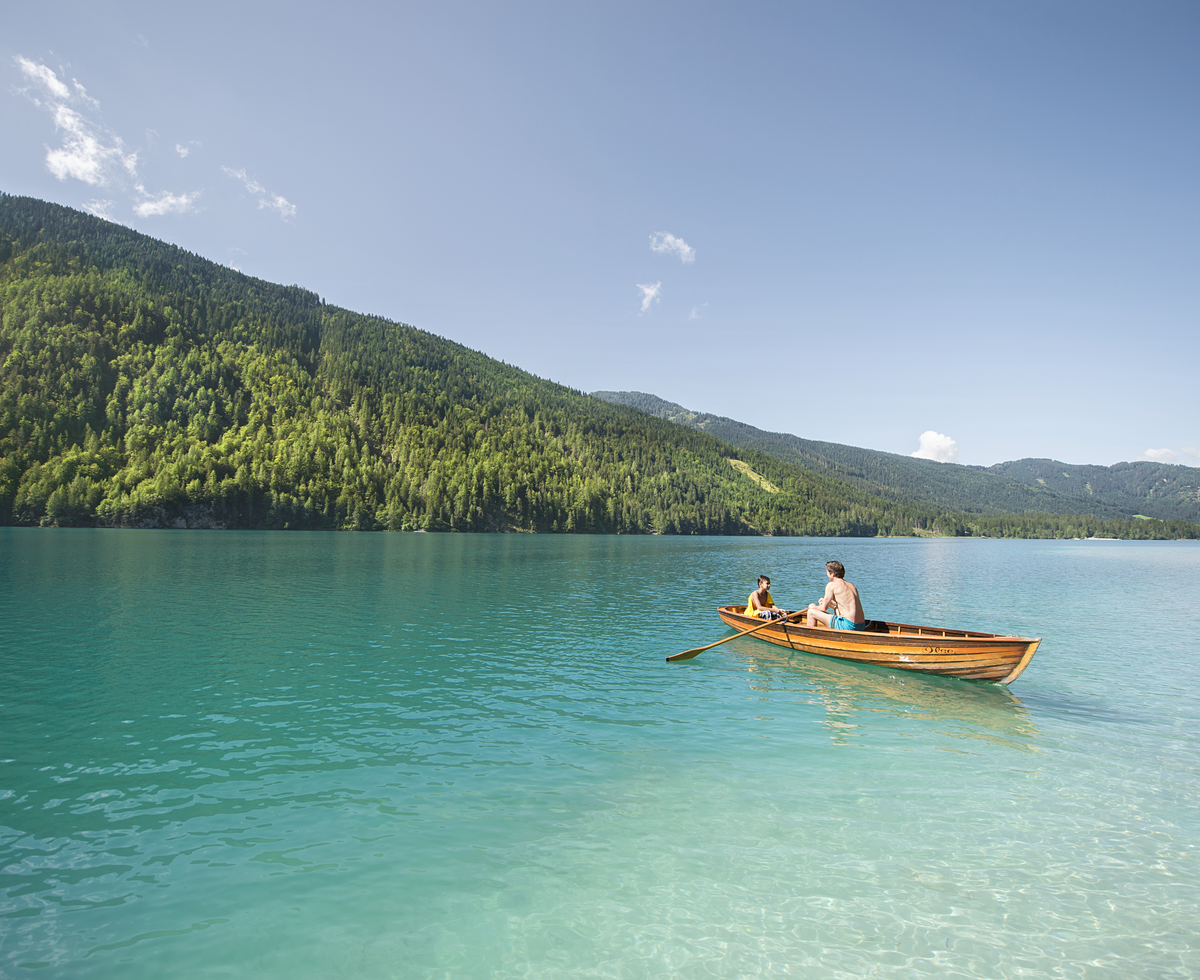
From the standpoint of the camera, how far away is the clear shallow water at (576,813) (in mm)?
8086

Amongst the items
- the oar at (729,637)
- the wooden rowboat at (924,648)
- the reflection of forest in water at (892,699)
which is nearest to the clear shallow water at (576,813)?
the reflection of forest in water at (892,699)

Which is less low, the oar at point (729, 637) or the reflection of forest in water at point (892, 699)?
the oar at point (729, 637)

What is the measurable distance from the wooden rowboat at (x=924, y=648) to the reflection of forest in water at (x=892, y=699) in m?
0.55

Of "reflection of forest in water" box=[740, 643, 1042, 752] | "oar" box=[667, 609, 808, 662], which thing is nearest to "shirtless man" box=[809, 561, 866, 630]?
"oar" box=[667, 609, 808, 662]

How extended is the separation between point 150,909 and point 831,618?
23767mm

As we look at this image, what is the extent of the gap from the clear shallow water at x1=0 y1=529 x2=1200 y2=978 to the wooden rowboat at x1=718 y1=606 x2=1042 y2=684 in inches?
33.8

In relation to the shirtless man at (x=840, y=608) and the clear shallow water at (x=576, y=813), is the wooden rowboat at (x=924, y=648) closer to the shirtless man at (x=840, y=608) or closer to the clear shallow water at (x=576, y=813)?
the shirtless man at (x=840, y=608)

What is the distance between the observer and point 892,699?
20953 millimetres

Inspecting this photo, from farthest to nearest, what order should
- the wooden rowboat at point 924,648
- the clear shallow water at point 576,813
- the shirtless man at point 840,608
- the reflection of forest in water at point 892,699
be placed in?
the shirtless man at point 840,608 < the wooden rowboat at point 924,648 < the reflection of forest in water at point 892,699 < the clear shallow water at point 576,813

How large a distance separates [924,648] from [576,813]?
16.9 metres

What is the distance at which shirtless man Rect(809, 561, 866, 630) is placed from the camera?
82.1 ft

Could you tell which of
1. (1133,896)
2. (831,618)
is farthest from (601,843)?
(831,618)

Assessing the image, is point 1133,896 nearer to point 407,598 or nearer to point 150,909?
point 150,909

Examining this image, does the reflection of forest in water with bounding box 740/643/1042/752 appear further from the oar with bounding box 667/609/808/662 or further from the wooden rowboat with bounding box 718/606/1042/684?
the oar with bounding box 667/609/808/662
